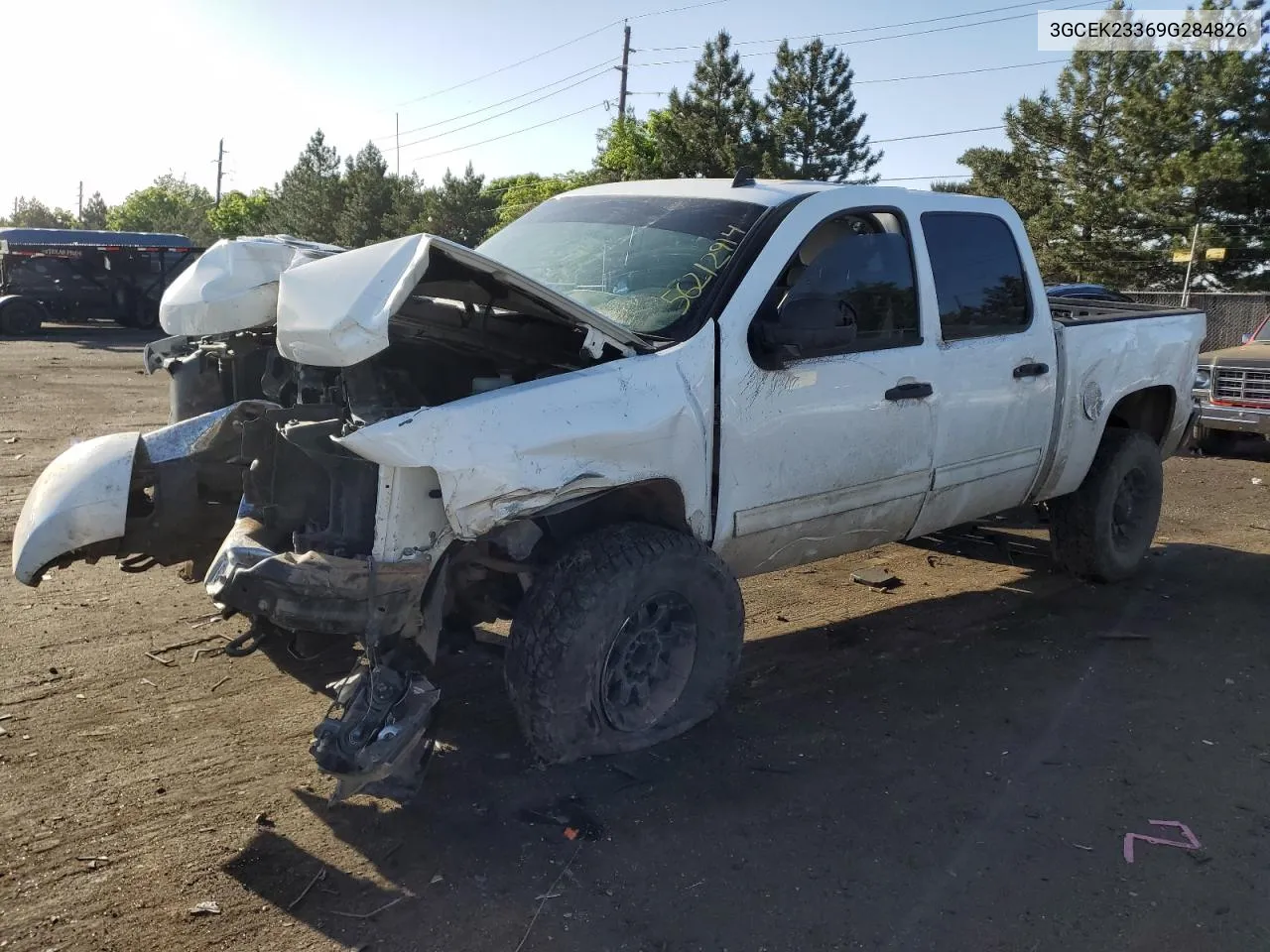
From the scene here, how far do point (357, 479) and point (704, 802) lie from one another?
160 cm

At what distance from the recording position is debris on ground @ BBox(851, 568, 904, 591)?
6290 mm

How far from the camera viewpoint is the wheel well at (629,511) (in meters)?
3.82

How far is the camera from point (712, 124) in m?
40.8

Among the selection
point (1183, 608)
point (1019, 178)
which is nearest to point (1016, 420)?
point (1183, 608)

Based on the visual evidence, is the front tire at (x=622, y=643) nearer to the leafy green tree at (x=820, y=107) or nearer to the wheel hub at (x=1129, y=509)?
the wheel hub at (x=1129, y=509)

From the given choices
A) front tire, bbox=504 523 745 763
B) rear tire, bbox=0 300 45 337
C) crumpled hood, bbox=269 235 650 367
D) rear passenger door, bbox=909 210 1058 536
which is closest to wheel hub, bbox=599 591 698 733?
front tire, bbox=504 523 745 763

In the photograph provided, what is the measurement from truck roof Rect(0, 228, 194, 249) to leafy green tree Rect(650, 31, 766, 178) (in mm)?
16339

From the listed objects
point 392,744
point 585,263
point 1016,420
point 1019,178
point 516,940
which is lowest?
point 516,940

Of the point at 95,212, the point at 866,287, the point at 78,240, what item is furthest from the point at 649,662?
the point at 95,212

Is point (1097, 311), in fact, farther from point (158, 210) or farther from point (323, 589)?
point (158, 210)

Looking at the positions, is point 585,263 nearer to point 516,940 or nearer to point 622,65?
point 516,940

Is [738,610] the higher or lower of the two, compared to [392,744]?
higher

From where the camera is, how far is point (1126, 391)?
19.4ft

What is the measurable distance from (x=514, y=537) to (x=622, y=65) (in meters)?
47.2
